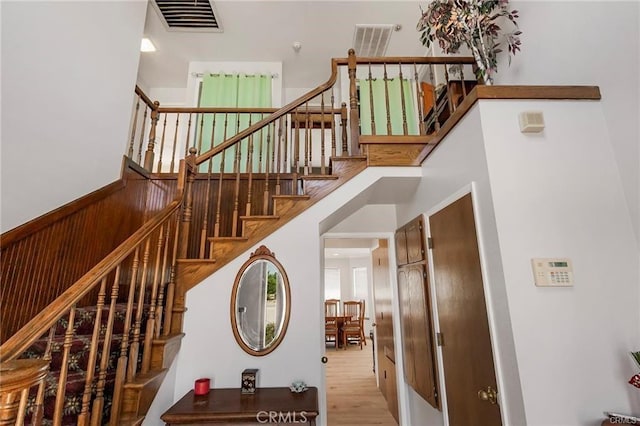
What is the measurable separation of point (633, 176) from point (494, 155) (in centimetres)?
62

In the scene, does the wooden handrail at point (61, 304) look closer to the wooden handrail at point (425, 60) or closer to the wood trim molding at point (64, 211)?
the wood trim molding at point (64, 211)

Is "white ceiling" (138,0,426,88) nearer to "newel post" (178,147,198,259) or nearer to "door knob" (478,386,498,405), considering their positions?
"newel post" (178,147,198,259)

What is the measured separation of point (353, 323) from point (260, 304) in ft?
20.4

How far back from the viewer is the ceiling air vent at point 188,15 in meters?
3.58

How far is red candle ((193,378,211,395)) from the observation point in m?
1.92

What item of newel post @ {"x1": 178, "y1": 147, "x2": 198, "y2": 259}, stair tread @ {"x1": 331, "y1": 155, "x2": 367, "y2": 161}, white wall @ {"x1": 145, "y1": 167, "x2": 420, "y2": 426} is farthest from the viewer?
stair tread @ {"x1": 331, "y1": 155, "x2": 367, "y2": 161}

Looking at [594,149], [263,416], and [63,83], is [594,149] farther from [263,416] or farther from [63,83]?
[63,83]

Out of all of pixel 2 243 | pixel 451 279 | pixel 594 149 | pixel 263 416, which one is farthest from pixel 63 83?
pixel 594 149

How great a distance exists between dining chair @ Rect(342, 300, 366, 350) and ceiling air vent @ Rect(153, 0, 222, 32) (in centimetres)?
708

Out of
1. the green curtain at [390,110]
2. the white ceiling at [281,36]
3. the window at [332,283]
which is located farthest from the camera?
the window at [332,283]

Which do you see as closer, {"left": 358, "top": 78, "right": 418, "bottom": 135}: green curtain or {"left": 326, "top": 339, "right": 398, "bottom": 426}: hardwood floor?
{"left": 326, "top": 339, "right": 398, "bottom": 426}: hardwood floor

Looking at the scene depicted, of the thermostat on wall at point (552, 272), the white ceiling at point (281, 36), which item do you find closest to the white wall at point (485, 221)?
the thermostat on wall at point (552, 272)

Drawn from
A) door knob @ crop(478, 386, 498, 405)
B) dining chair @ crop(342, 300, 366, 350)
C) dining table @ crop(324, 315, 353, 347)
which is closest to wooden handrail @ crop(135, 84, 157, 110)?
door knob @ crop(478, 386, 498, 405)

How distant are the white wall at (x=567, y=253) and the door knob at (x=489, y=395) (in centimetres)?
23
